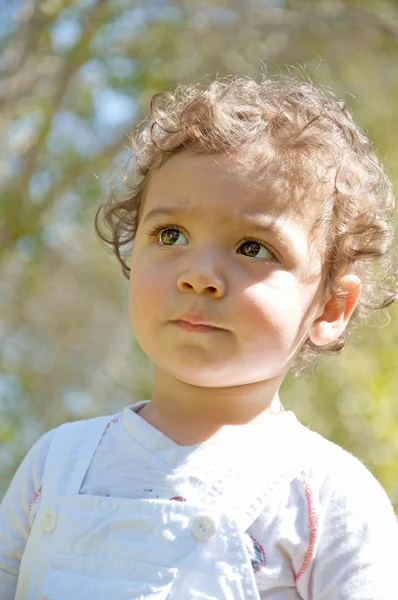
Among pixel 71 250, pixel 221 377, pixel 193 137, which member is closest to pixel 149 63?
pixel 71 250

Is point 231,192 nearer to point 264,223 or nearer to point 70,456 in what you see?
point 264,223

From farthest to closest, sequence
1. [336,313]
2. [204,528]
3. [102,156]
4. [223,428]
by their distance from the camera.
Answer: [102,156], [336,313], [223,428], [204,528]

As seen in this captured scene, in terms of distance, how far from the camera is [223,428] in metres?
1.16

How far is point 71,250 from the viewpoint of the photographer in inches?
127

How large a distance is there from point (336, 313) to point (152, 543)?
1.41 feet

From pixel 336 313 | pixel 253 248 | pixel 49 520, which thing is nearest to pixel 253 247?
pixel 253 248

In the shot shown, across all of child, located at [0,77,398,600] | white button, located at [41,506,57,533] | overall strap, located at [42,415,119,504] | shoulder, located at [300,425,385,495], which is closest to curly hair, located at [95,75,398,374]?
child, located at [0,77,398,600]

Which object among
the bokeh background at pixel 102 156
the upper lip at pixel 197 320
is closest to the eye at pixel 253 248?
the upper lip at pixel 197 320

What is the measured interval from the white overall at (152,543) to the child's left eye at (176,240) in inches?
9.2

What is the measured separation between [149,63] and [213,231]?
190cm

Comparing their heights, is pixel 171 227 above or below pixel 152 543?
above

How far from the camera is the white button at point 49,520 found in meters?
1.11

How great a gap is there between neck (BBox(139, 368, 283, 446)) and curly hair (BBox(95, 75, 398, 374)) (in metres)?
0.20

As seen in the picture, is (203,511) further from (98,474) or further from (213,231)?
(213,231)
